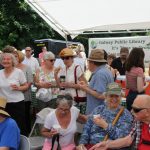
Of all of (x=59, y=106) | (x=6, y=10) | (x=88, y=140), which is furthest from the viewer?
(x=6, y=10)

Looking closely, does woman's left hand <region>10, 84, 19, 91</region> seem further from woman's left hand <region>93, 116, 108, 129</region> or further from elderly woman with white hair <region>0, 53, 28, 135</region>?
woman's left hand <region>93, 116, 108, 129</region>

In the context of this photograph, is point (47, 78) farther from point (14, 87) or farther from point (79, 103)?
point (79, 103)

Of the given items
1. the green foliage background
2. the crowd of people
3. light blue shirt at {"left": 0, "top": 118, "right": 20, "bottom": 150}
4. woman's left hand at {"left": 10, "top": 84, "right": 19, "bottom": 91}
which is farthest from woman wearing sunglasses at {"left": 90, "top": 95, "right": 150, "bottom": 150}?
the green foliage background

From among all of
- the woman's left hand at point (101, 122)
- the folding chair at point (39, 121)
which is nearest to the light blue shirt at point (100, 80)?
the woman's left hand at point (101, 122)

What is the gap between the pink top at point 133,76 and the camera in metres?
4.97

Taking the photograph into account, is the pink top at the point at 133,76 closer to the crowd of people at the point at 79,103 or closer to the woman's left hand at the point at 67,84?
the crowd of people at the point at 79,103

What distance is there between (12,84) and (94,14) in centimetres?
266

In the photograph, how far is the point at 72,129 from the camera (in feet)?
14.7

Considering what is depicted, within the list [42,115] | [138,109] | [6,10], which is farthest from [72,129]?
[6,10]

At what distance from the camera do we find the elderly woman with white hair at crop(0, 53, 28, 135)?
5.35 metres

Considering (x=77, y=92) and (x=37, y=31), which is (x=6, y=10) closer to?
(x=37, y=31)

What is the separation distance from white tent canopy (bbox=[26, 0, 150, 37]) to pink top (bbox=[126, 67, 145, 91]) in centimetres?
188

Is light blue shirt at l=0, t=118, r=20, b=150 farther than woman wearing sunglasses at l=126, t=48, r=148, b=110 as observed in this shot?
No

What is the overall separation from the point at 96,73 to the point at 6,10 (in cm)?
2331
